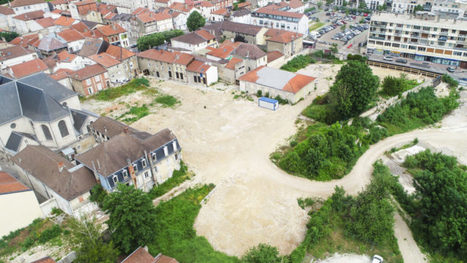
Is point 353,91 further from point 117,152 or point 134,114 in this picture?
point 134,114

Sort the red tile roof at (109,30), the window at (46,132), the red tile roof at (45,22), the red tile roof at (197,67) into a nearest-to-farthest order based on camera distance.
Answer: the window at (46,132) → the red tile roof at (197,67) → the red tile roof at (109,30) → the red tile roof at (45,22)

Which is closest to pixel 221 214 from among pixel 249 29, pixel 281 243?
pixel 281 243

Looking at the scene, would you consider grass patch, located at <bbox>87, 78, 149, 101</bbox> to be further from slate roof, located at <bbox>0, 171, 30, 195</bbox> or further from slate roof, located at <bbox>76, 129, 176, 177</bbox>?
slate roof, located at <bbox>0, 171, 30, 195</bbox>

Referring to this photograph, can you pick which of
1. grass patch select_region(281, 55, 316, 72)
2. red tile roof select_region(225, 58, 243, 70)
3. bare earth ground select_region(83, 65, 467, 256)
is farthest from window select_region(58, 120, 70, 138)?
grass patch select_region(281, 55, 316, 72)

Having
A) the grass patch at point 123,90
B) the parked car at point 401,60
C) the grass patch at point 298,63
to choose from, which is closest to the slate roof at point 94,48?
the grass patch at point 123,90

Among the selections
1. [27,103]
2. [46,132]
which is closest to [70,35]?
[27,103]

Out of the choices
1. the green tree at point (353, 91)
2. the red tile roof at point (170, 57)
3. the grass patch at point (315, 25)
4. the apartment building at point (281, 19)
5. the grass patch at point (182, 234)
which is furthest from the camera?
the grass patch at point (315, 25)

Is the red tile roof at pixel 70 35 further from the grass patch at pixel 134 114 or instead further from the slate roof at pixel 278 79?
the slate roof at pixel 278 79

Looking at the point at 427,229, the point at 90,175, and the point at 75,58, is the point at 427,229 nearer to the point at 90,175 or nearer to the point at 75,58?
the point at 90,175
